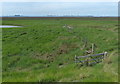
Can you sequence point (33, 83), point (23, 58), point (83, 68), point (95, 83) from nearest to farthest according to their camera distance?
1. point (95, 83)
2. point (33, 83)
3. point (83, 68)
4. point (23, 58)

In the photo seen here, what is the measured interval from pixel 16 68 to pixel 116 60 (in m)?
9.37

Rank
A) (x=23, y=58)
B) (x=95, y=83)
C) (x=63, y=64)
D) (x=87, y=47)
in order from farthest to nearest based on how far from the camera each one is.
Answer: (x=87, y=47), (x=23, y=58), (x=63, y=64), (x=95, y=83)

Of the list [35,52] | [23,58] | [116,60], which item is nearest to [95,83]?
[116,60]

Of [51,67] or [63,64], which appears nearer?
[51,67]

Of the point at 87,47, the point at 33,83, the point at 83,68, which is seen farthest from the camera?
the point at 87,47

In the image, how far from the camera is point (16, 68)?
14.1m

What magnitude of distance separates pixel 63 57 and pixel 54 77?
6082 mm

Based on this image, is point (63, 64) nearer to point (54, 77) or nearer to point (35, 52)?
point (54, 77)

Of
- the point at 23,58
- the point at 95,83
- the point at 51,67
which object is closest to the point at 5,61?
the point at 23,58

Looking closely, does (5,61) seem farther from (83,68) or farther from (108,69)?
(108,69)

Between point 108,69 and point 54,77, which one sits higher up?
point 108,69

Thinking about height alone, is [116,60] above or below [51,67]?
above

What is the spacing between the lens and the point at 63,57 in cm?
1698

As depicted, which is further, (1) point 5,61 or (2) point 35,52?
(2) point 35,52
